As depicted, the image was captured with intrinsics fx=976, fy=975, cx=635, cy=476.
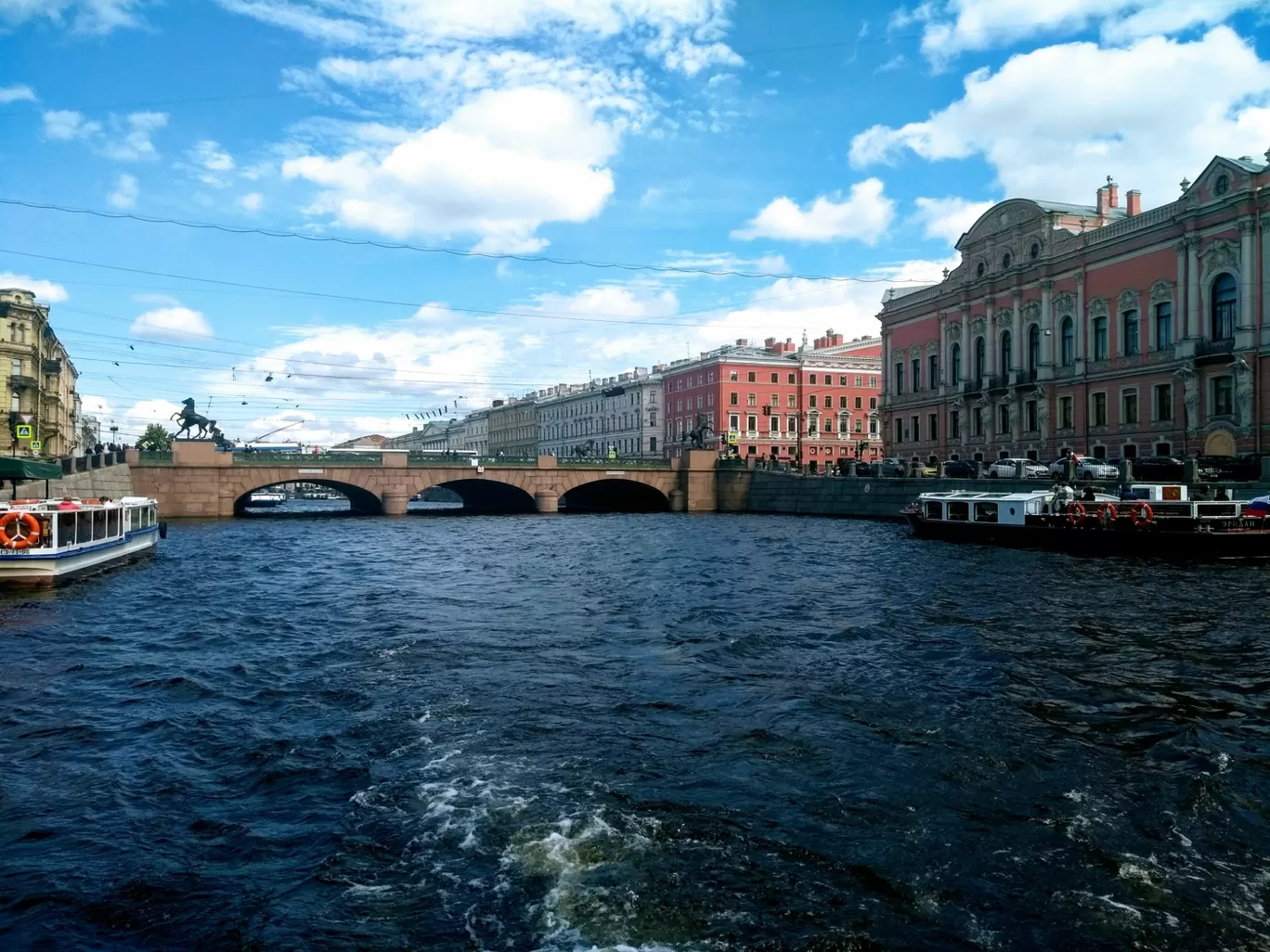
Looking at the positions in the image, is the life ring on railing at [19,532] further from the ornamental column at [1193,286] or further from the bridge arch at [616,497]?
the ornamental column at [1193,286]

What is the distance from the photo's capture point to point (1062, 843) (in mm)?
6789

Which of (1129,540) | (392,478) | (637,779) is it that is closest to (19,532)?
(637,779)

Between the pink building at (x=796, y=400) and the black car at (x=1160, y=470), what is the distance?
1733 inches

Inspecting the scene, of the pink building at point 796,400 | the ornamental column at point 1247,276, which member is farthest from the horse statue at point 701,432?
the ornamental column at point 1247,276

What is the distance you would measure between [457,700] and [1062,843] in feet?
20.5

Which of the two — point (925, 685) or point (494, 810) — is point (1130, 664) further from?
point (494, 810)

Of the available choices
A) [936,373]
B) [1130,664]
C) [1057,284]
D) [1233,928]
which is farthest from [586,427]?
[1233,928]

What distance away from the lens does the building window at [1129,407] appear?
146ft

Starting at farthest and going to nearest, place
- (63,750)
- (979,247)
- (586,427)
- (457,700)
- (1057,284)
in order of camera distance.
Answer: (586,427), (979,247), (1057,284), (457,700), (63,750)

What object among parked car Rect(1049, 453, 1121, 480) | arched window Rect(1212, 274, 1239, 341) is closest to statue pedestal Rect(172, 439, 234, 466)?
parked car Rect(1049, 453, 1121, 480)

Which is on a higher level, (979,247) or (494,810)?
(979,247)

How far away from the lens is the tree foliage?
106400mm

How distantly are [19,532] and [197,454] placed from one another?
29566 millimetres

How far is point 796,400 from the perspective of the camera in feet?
271
